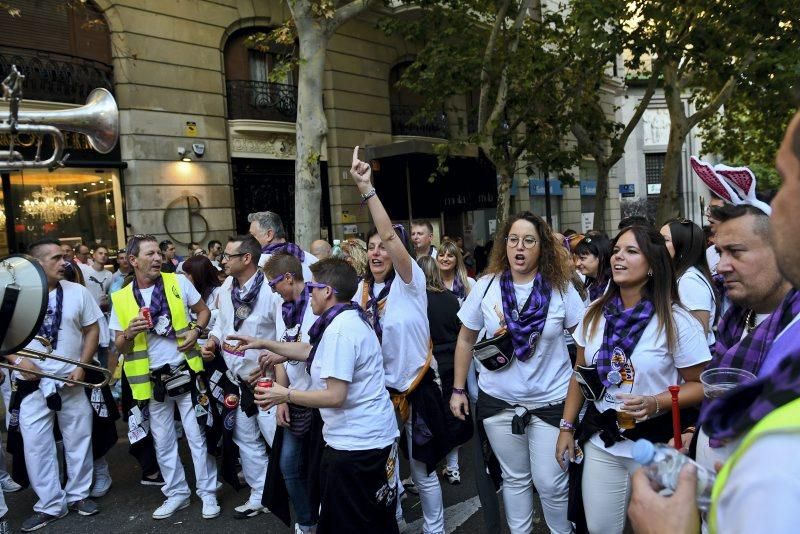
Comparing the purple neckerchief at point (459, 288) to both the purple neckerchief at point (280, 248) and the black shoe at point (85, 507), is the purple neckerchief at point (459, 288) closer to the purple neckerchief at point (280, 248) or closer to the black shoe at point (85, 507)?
the purple neckerchief at point (280, 248)

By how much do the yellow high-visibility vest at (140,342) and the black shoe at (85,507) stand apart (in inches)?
38.8

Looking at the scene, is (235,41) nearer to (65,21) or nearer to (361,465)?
(65,21)

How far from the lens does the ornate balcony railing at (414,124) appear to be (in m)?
17.7

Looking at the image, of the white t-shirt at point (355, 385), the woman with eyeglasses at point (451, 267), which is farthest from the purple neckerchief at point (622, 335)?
the woman with eyeglasses at point (451, 267)

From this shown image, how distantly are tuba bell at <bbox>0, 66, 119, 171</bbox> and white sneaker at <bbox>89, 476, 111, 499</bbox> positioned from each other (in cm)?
335

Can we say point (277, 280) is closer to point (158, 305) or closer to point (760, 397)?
point (158, 305)

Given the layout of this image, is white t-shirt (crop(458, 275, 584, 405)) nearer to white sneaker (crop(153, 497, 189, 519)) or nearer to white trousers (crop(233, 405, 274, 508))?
white trousers (crop(233, 405, 274, 508))

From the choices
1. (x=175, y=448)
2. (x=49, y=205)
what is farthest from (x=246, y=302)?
(x=49, y=205)

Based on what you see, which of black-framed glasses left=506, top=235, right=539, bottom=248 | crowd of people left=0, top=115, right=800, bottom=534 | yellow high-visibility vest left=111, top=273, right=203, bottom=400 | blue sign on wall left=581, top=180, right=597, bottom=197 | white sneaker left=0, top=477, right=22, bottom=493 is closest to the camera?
crowd of people left=0, top=115, right=800, bottom=534

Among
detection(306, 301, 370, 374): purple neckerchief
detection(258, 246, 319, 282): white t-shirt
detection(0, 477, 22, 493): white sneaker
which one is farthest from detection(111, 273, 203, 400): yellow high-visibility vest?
detection(306, 301, 370, 374): purple neckerchief

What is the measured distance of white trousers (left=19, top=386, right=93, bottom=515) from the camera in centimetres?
461

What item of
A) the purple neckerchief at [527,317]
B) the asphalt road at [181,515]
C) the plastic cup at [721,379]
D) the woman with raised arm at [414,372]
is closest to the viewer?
the plastic cup at [721,379]

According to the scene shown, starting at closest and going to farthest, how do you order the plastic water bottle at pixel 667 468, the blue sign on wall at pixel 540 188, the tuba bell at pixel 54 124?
the plastic water bottle at pixel 667 468 → the tuba bell at pixel 54 124 → the blue sign on wall at pixel 540 188

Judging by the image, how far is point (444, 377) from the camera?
448 centimetres
